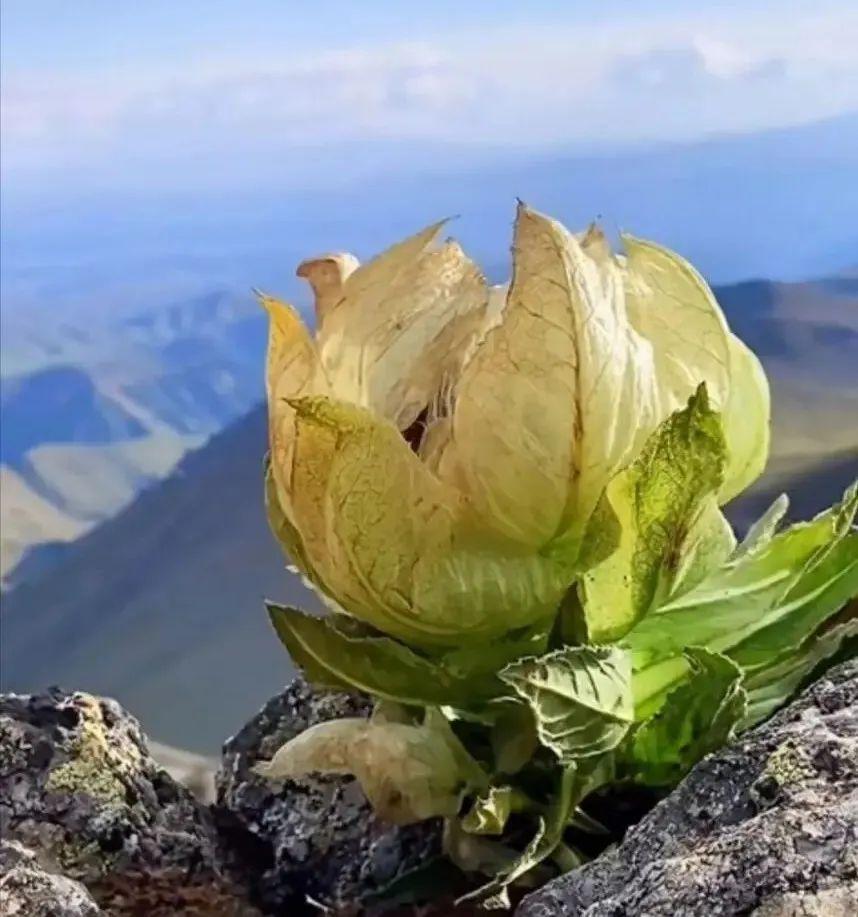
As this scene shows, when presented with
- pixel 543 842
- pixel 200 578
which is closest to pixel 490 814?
pixel 543 842

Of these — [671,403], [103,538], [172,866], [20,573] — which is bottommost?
[20,573]

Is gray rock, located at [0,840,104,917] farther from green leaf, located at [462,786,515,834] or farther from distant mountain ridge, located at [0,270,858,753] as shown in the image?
distant mountain ridge, located at [0,270,858,753]

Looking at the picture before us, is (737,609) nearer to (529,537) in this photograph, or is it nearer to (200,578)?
(529,537)

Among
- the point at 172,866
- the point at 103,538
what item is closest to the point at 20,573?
the point at 103,538

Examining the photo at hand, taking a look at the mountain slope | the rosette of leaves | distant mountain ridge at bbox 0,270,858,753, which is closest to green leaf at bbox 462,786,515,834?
the rosette of leaves

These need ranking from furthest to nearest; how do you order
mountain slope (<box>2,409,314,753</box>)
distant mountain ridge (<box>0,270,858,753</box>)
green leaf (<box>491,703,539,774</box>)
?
1. mountain slope (<box>2,409,314,753</box>)
2. distant mountain ridge (<box>0,270,858,753</box>)
3. green leaf (<box>491,703,539,774</box>)

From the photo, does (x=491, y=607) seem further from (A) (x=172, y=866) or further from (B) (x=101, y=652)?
(B) (x=101, y=652)
